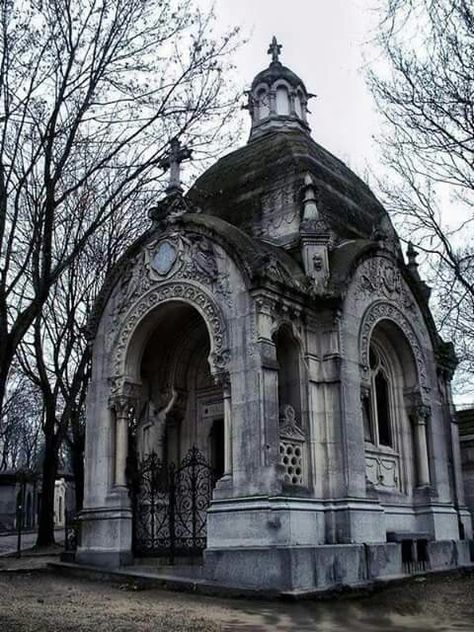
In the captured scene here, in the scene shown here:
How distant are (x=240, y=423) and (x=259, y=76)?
41.8 feet

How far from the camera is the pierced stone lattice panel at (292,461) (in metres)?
13.6

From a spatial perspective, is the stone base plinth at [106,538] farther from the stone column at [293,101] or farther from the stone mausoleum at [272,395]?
the stone column at [293,101]

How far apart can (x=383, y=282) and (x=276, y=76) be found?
8.35 m

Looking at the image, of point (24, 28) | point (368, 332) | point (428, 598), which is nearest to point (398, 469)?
point (368, 332)

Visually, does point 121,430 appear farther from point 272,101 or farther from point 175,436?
point 272,101

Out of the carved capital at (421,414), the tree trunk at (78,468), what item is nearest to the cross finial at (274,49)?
the carved capital at (421,414)

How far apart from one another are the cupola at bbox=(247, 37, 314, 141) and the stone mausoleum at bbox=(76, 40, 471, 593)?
174 cm

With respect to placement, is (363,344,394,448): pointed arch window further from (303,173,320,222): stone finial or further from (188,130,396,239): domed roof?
(303,173,320,222): stone finial

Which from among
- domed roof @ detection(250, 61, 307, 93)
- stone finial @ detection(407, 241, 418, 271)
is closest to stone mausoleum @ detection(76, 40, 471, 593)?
stone finial @ detection(407, 241, 418, 271)

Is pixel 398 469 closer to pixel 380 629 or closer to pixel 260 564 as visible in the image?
pixel 260 564

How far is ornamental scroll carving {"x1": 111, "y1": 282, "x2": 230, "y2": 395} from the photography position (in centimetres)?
1416

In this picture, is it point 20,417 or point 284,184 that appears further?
point 20,417

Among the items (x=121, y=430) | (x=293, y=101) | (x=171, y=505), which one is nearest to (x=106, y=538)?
(x=171, y=505)

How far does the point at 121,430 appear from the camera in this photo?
1579cm
